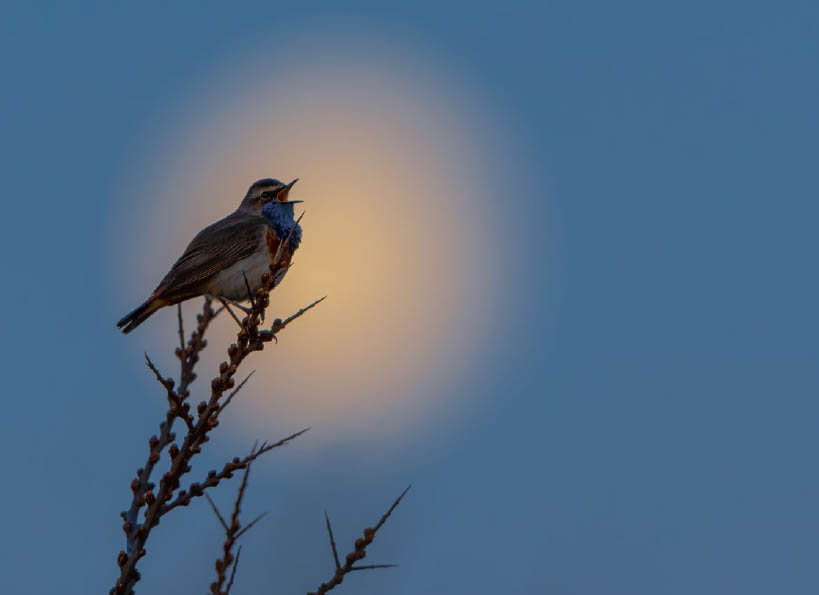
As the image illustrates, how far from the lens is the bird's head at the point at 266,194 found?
43.4 ft

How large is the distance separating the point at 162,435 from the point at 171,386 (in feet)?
1.06

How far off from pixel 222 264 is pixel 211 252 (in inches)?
9.9

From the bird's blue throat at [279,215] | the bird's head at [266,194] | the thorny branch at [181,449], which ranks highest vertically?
the bird's head at [266,194]

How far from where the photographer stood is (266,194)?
44.1 feet

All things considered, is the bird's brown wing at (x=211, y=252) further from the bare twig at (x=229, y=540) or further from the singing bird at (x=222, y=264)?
the bare twig at (x=229, y=540)

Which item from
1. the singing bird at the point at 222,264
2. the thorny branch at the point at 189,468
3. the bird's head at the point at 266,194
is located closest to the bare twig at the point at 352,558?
the thorny branch at the point at 189,468

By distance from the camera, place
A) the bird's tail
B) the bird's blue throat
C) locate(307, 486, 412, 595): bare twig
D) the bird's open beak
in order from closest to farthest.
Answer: locate(307, 486, 412, 595): bare twig → the bird's tail → the bird's blue throat → the bird's open beak

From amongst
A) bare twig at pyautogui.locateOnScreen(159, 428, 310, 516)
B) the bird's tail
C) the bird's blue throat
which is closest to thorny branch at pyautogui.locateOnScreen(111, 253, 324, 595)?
bare twig at pyautogui.locateOnScreen(159, 428, 310, 516)

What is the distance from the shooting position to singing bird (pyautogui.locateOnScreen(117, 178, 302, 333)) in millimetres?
11211

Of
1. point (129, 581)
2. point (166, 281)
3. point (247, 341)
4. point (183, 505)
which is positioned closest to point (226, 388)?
point (247, 341)

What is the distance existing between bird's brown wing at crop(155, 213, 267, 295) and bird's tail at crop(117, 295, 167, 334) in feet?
0.55

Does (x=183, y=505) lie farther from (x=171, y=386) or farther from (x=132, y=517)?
(x=171, y=386)

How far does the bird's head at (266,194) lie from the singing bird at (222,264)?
52 centimetres

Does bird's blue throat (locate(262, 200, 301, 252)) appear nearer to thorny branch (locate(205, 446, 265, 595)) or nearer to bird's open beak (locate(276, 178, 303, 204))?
bird's open beak (locate(276, 178, 303, 204))
